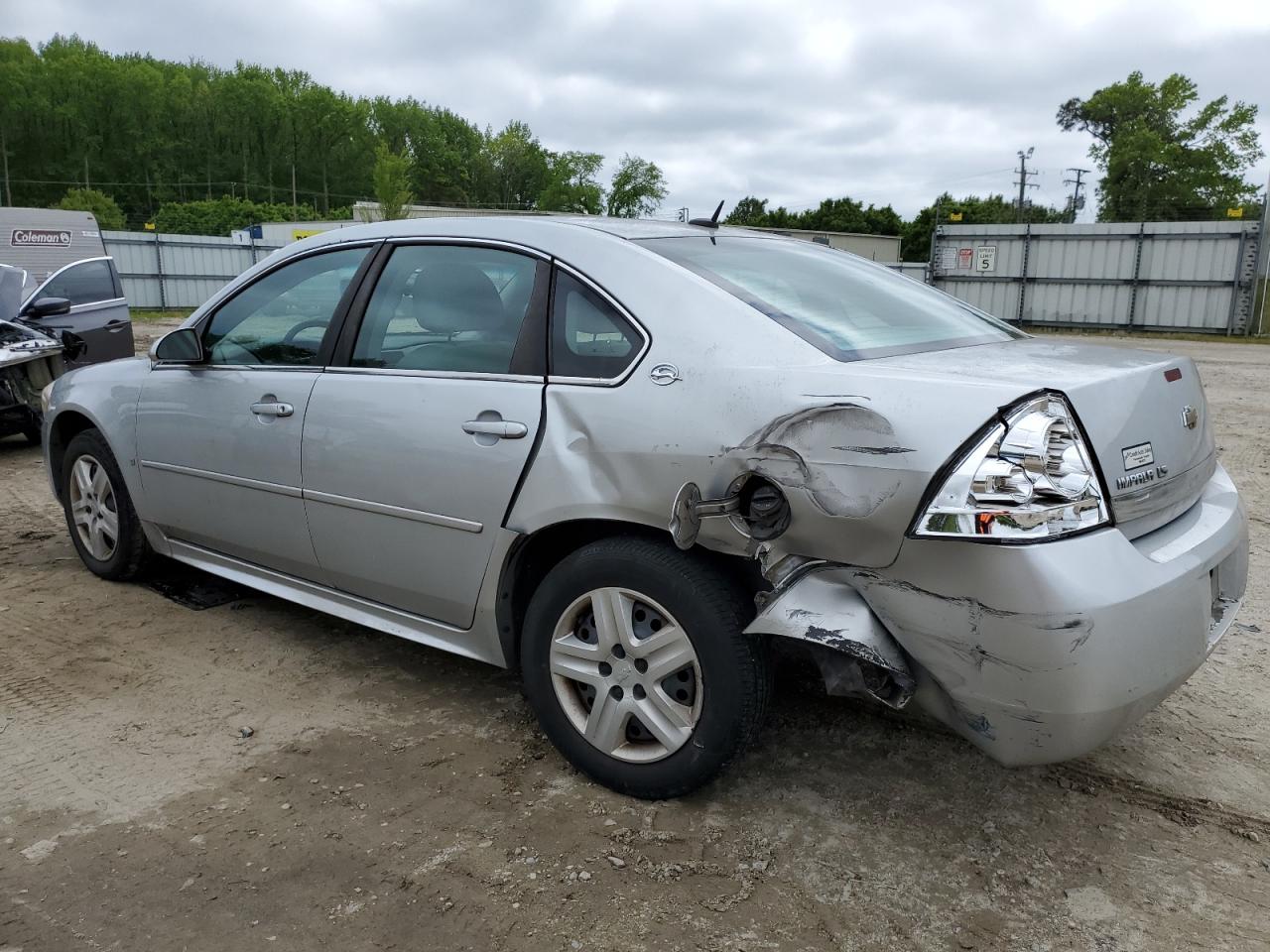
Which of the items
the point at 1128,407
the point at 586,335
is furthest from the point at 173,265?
the point at 1128,407

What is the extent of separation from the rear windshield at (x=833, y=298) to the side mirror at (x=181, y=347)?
1913 millimetres

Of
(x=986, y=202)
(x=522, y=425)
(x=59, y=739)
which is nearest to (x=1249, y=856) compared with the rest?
(x=522, y=425)

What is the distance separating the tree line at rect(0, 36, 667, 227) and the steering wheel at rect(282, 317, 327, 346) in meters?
74.9

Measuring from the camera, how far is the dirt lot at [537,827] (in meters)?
2.16

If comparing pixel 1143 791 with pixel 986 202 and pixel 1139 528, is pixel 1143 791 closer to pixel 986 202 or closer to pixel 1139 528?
pixel 1139 528

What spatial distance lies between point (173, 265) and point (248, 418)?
25.6 m

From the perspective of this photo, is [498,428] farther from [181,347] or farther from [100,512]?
[100,512]

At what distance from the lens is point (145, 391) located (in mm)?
3943

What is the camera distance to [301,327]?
3438 mm

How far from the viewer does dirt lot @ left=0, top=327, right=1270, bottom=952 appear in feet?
7.07

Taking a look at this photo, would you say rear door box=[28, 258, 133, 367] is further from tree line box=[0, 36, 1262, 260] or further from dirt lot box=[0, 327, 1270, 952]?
tree line box=[0, 36, 1262, 260]

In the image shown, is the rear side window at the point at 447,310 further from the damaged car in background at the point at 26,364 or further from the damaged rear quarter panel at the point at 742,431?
the damaged car in background at the point at 26,364

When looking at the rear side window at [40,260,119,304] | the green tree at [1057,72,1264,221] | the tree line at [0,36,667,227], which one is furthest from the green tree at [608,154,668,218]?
the rear side window at [40,260,119,304]

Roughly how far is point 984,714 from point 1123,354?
1127mm
